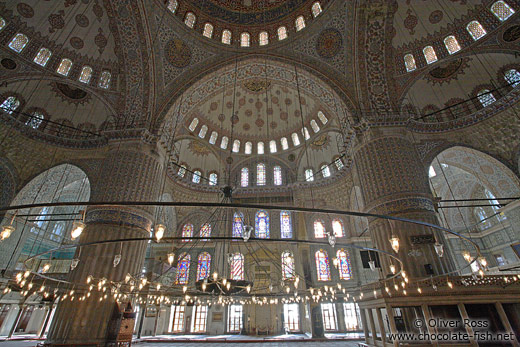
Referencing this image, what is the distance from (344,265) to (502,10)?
1484 centimetres

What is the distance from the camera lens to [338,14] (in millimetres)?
12727

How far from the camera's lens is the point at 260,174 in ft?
65.3

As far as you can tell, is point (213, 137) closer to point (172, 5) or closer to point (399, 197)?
point (172, 5)

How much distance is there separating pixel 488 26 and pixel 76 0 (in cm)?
1832

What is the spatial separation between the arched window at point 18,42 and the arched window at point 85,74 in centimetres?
220

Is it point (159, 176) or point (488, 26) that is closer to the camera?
point (488, 26)

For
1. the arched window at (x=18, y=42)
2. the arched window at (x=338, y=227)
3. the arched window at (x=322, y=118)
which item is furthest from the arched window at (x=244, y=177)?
the arched window at (x=18, y=42)

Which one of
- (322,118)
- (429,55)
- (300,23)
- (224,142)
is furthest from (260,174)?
(429,55)

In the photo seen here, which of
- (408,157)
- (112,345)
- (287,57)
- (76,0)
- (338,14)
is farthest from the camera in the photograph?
(287,57)

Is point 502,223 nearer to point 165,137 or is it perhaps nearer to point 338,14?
point 338,14

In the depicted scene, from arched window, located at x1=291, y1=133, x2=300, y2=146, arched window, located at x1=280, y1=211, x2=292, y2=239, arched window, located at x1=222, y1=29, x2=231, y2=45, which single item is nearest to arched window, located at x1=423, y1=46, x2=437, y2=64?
arched window, located at x1=291, y1=133, x2=300, y2=146

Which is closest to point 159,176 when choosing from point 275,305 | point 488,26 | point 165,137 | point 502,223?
point 165,137

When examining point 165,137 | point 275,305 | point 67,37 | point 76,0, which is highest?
point 76,0

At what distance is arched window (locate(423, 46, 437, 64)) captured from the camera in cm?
1261
